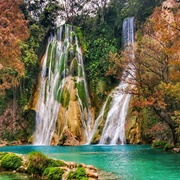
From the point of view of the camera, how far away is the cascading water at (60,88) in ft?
102

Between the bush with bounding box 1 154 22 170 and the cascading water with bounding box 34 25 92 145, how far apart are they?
16.3m

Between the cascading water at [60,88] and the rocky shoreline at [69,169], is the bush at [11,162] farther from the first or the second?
the cascading water at [60,88]

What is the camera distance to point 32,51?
1459 inches

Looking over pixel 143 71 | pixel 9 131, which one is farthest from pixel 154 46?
pixel 9 131

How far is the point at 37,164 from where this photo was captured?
11273 mm

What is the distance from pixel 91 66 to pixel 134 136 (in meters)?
11.3

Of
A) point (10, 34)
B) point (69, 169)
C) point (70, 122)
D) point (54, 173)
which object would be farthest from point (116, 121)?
point (54, 173)

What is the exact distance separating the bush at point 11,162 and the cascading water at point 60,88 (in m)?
16.3

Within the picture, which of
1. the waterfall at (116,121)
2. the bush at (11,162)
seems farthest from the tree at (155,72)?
the bush at (11,162)

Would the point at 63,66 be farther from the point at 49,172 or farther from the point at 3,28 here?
the point at 49,172

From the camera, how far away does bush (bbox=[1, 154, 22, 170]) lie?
12.7 metres

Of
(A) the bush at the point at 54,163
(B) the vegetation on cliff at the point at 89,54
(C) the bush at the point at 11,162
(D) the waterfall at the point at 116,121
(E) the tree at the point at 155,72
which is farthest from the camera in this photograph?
(D) the waterfall at the point at 116,121

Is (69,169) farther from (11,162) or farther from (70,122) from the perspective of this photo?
(70,122)

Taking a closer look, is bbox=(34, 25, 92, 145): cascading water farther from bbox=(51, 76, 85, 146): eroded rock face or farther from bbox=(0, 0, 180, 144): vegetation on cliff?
bbox=(0, 0, 180, 144): vegetation on cliff
